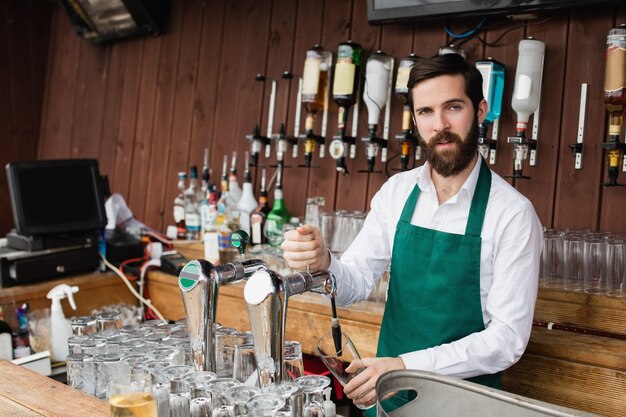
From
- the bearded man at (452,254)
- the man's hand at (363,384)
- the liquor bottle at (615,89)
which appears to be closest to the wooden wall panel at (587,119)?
the liquor bottle at (615,89)

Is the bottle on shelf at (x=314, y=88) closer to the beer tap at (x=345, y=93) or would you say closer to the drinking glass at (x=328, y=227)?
the beer tap at (x=345, y=93)

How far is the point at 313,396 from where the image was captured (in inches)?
45.4

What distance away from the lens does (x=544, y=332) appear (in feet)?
7.01

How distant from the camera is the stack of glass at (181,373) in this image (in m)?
1.13

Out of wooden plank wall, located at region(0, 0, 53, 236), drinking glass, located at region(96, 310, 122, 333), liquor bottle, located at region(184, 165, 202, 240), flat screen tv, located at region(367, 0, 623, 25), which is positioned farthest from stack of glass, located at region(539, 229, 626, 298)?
wooden plank wall, located at region(0, 0, 53, 236)

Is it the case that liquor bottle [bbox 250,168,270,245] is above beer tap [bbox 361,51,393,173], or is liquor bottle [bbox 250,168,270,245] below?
below

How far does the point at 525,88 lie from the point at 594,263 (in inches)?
27.4

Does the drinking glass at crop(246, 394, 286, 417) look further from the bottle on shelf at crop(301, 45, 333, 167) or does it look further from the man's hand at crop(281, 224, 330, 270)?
the bottle on shelf at crop(301, 45, 333, 167)

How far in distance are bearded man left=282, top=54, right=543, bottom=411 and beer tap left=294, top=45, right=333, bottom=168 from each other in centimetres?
109

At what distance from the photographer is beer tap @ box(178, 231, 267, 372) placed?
1.23 metres

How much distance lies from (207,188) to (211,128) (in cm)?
43

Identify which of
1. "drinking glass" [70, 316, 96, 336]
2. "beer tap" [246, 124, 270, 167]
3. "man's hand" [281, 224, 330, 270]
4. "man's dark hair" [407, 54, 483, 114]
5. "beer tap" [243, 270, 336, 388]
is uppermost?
"man's dark hair" [407, 54, 483, 114]

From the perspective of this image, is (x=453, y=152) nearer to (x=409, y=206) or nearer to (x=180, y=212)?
(x=409, y=206)

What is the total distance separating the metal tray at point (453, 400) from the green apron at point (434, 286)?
63cm
